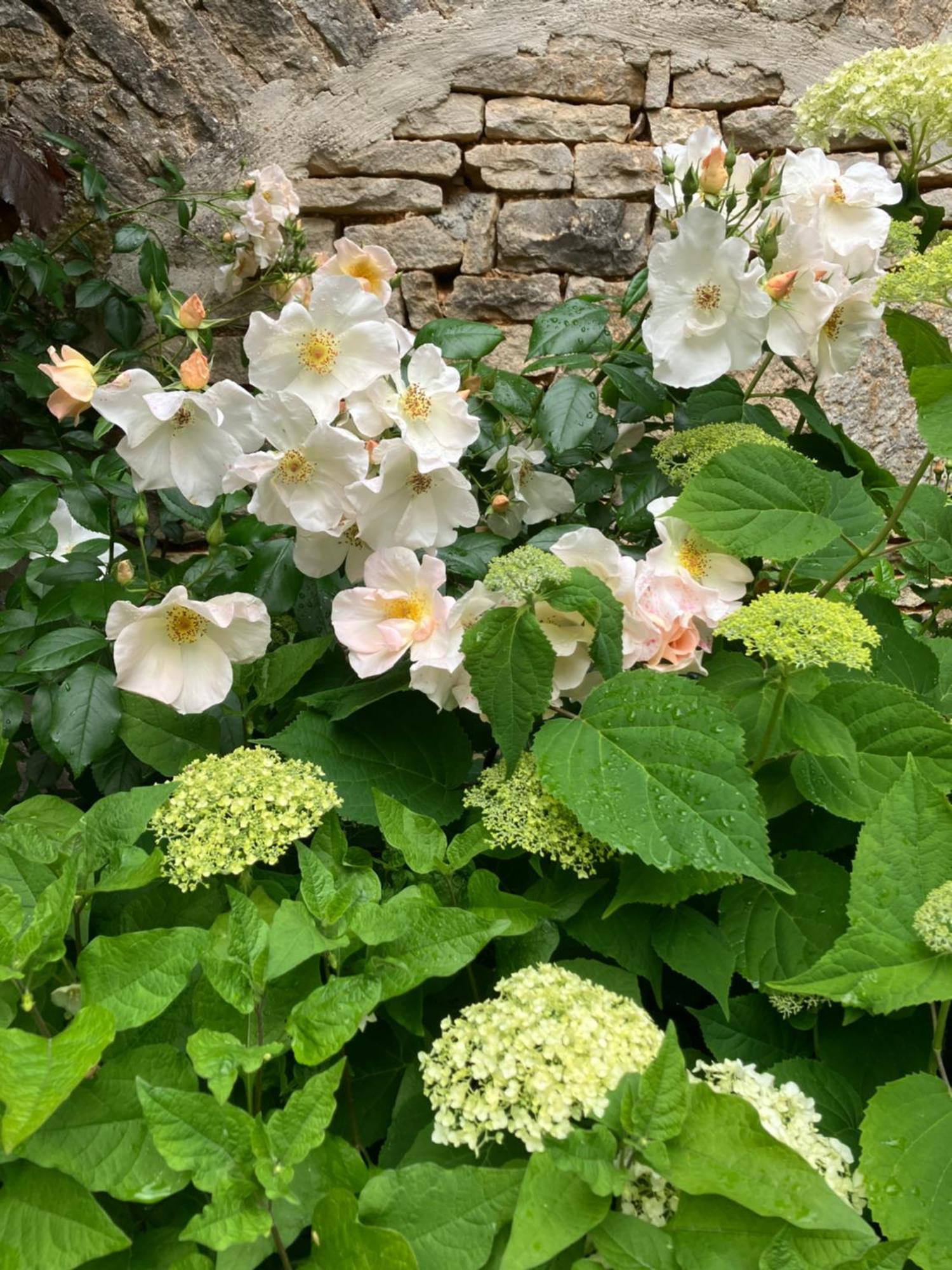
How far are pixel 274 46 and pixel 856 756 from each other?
1.82 m

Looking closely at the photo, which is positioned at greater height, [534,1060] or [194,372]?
[194,372]

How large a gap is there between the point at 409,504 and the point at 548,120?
143cm

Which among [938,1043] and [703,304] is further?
[703,304]

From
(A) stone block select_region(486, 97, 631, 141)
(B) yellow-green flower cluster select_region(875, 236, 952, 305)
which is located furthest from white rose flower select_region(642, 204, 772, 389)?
(A) stone block select_region(486, 97, 631, 141)

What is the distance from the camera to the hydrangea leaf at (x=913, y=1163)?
1.60 feet

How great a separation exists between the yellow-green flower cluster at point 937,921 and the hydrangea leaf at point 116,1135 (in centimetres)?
45

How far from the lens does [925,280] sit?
0.71 metres

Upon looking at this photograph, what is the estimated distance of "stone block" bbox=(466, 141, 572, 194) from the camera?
187 cm

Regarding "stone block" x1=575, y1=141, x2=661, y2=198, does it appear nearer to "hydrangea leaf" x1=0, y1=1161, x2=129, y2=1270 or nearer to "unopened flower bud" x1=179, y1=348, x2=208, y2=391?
"unopened flower bud" x1=179, y1=348, x2=208, y2=391

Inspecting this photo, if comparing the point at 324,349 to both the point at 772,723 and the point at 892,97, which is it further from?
the point at 892,97

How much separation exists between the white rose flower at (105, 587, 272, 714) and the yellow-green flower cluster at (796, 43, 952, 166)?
35.8 inches

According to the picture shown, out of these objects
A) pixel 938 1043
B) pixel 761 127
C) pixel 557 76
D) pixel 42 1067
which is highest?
pixel 557 76

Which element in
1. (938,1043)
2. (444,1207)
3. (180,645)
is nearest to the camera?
(444,1207)

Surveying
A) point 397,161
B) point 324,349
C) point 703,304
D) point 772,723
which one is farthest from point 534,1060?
point 397,161
